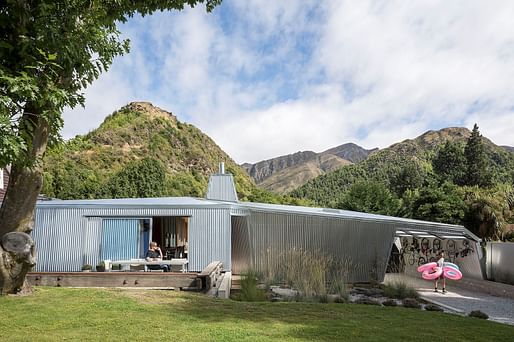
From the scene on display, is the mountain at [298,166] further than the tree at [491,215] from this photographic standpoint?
Yes

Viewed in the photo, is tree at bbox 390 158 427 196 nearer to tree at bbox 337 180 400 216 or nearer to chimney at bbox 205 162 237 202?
tree at bbox 337 180 400 216

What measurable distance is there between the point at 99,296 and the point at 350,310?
404 centimetres

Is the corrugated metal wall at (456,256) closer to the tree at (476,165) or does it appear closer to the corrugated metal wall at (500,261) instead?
the corrugated metal wall at (500,261)

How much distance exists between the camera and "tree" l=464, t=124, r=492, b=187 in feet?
143

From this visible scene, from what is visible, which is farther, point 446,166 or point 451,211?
point 446,166

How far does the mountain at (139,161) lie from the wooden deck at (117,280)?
22.6 meters

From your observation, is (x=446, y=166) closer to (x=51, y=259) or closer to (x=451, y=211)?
(x=451, y=211)

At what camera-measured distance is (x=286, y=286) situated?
1048 centimetres

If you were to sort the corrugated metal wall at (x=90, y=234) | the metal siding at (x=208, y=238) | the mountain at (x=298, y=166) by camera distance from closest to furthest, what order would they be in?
the corrugated metal wall at (x=90, y=234)
the metal siding at (x=208, y=238)
the mountain at (x=298, y=166)

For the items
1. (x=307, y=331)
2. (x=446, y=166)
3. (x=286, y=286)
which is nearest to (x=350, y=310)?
(x=307, y=331)

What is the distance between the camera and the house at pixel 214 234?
1267 centimetres

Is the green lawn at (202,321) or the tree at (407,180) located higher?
the tree at (407,180)

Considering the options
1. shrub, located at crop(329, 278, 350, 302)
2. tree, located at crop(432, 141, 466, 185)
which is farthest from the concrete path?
tree, located at crop(432, 141, 466, 185)

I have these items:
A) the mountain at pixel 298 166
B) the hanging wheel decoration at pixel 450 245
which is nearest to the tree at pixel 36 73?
the hanging wheel decoration at pixel 450 245
